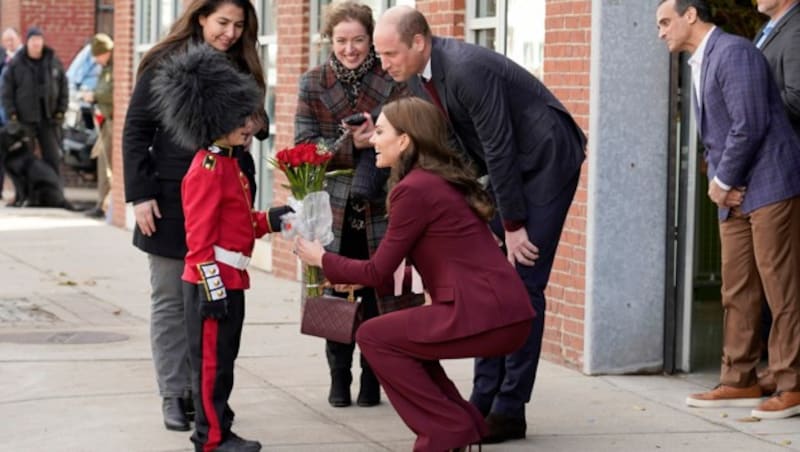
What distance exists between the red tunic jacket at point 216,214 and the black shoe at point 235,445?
59 centimetres

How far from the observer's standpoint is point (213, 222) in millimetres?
6738

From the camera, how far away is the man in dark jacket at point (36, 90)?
64.8ft

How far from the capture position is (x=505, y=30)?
1014 cm

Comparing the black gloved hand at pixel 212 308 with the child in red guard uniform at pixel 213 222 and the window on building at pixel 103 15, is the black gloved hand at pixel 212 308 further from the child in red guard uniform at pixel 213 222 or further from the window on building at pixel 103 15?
the window on building at pixel 103 15

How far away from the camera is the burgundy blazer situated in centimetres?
639

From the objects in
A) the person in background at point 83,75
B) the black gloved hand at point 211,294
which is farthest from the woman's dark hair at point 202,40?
the person in background at point 83,75

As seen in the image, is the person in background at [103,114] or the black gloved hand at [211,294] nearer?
the black gloved hand at [211,294]

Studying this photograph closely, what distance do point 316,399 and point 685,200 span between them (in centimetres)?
220

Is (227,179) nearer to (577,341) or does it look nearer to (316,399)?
(316,399)

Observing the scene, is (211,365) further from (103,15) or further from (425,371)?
(103,15)

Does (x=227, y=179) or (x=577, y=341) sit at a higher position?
(x=227, y=179)

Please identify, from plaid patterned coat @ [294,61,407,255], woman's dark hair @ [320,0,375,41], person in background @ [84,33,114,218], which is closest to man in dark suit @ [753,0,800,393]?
plaid patterned coat @ [294,61,407,255]

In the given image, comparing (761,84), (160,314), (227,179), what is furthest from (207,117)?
(761,84)

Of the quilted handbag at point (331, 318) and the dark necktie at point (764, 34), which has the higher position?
the dark necktie at point (764, 34)
